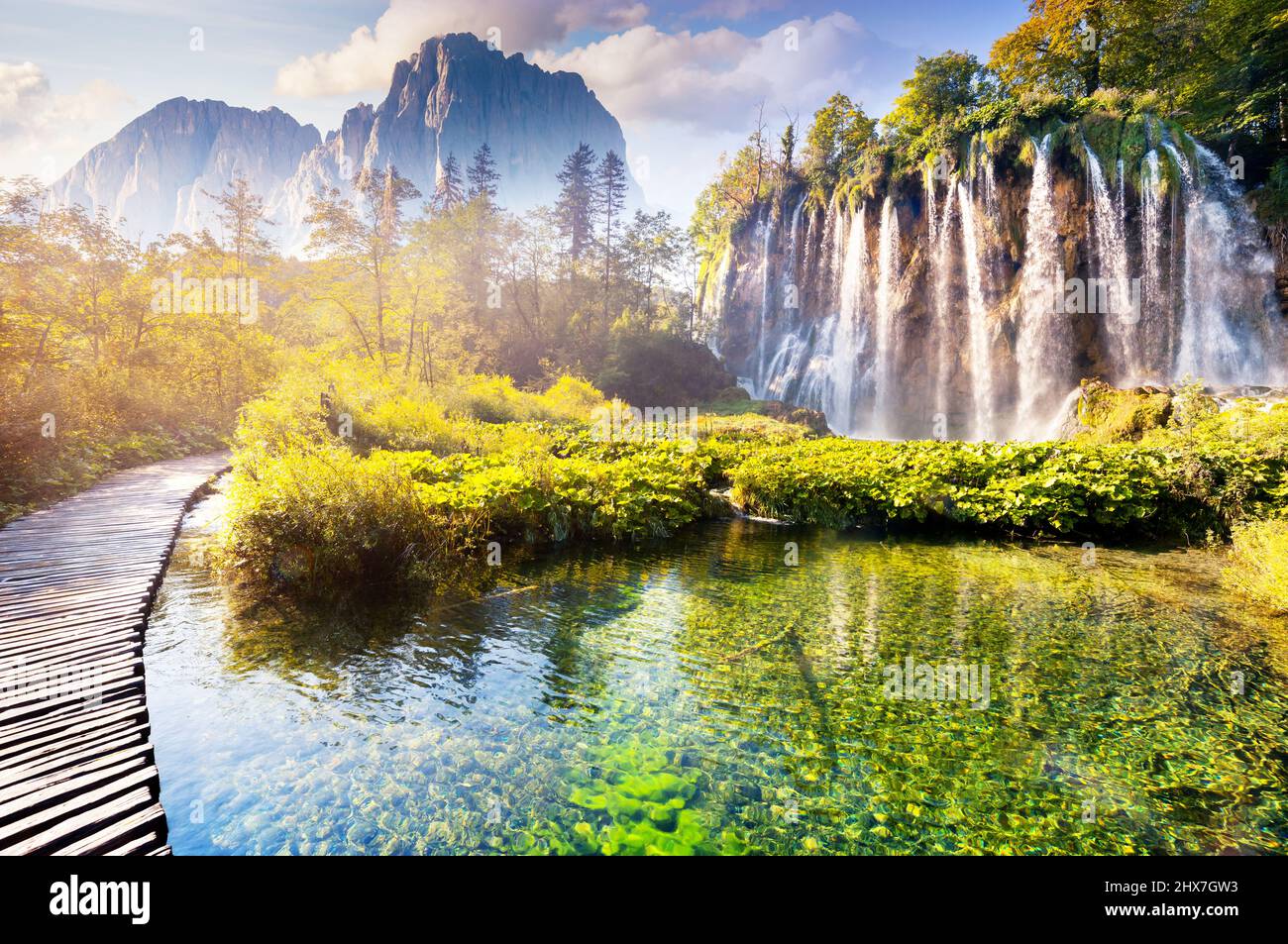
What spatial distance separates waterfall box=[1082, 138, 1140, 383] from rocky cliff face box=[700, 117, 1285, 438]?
5cm

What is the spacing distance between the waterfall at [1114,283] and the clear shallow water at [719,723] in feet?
67.3

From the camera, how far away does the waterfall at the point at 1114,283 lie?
22953 millimetres

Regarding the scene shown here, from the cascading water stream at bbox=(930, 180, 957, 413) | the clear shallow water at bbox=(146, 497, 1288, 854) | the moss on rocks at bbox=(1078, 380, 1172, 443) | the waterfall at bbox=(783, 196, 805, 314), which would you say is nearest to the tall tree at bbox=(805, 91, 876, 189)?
the waterfall at bbox=(783, 196, 805, 314)

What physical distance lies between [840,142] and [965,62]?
27.5 feet

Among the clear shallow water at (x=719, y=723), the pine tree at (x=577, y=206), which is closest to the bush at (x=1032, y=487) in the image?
the clear shallow water at (x=719, y=723)

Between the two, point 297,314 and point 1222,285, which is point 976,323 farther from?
point 297,314

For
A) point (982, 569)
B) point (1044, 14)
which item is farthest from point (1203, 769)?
point (1044, 14)

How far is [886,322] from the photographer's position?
31016mm

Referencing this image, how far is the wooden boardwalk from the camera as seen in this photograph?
2895mm

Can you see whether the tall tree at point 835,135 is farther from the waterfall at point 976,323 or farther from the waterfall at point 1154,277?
the waterfall at point 1154,277

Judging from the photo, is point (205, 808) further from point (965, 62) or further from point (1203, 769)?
point (965, 62)

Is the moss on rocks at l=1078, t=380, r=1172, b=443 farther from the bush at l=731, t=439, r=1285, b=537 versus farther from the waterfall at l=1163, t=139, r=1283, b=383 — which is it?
the waterfall at l=1163, t=139, r=1283, b=383

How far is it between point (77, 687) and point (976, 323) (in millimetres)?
32128

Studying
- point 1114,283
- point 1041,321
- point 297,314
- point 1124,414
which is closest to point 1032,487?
point 1124,414
